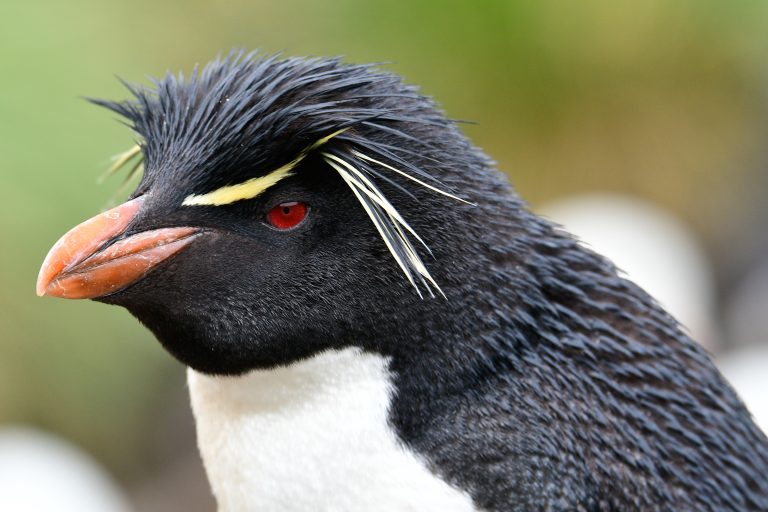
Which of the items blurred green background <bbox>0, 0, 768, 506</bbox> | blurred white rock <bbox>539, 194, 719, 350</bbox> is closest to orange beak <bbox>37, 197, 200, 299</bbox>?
blurred green background <bbox>0, 0, 768, 506</bbox>

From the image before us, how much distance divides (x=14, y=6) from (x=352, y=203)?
367 cm

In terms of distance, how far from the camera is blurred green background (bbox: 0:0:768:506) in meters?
4.59

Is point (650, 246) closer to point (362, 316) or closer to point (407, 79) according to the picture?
point (407, 79)

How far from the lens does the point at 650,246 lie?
5789 millimetres

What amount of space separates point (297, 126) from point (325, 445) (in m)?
0.52

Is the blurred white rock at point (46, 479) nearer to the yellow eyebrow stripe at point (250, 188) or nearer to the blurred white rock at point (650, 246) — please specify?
the blurred white rock at point (650, 246)

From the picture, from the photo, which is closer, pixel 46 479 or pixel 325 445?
pixel 325 445

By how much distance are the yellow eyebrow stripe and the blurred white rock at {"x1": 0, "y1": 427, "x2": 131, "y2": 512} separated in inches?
114

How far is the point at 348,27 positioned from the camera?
17.7ft

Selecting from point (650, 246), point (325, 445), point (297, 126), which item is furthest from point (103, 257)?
point (650, 246)

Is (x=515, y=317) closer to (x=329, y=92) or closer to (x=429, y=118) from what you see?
(x=429, y=118)

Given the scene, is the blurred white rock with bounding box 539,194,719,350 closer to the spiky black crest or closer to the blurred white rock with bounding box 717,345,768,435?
the blurred white rock with bounding box 717,345,768,435

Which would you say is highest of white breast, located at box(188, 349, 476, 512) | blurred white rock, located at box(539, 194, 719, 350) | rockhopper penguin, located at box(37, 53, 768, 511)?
blurred white rock, located at box(539, 194, 719, 350)

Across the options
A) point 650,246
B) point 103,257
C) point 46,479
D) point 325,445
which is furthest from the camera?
point 650,246
